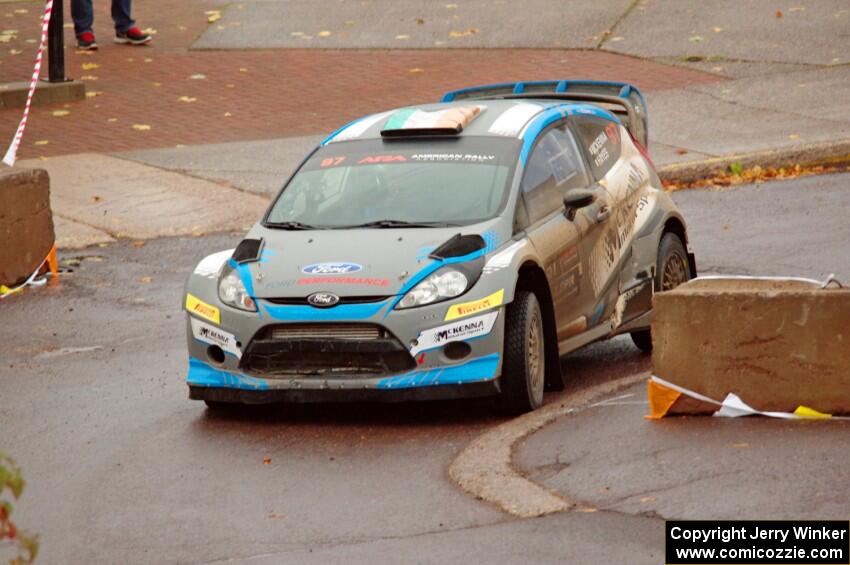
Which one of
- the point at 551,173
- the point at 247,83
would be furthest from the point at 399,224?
the point at 247,83

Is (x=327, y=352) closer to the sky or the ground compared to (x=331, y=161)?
closer to the ground

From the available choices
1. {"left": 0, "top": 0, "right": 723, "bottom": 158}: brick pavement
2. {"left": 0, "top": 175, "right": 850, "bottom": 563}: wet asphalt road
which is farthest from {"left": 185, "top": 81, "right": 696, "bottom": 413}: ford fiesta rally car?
{"left": 0, "top": 0, "right": 723, "bottom": 158}: brick pavement

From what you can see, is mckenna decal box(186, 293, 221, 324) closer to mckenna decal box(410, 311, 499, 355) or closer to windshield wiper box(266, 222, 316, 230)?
windshield wiper box(266, 222, 316, 230)

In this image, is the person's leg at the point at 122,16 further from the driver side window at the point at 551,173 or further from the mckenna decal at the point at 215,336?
the mckenna decal at the point at 215,336

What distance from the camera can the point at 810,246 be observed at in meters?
12.9

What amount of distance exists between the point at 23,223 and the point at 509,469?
20.1 ft

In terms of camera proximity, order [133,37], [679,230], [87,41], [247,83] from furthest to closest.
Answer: [133,37], [87,41], [247,83], [679,230]

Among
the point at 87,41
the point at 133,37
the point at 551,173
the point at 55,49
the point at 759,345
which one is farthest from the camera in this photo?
the point at 133,37

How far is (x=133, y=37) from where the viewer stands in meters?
22.9

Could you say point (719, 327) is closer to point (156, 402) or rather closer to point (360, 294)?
point (360, 294)

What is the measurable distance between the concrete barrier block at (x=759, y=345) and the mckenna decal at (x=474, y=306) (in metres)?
0.82

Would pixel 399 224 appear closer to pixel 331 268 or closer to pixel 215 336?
pixel 331 268

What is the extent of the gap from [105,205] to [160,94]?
16.2 feet

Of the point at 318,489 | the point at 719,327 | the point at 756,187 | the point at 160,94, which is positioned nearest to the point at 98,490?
the point at 318,489
